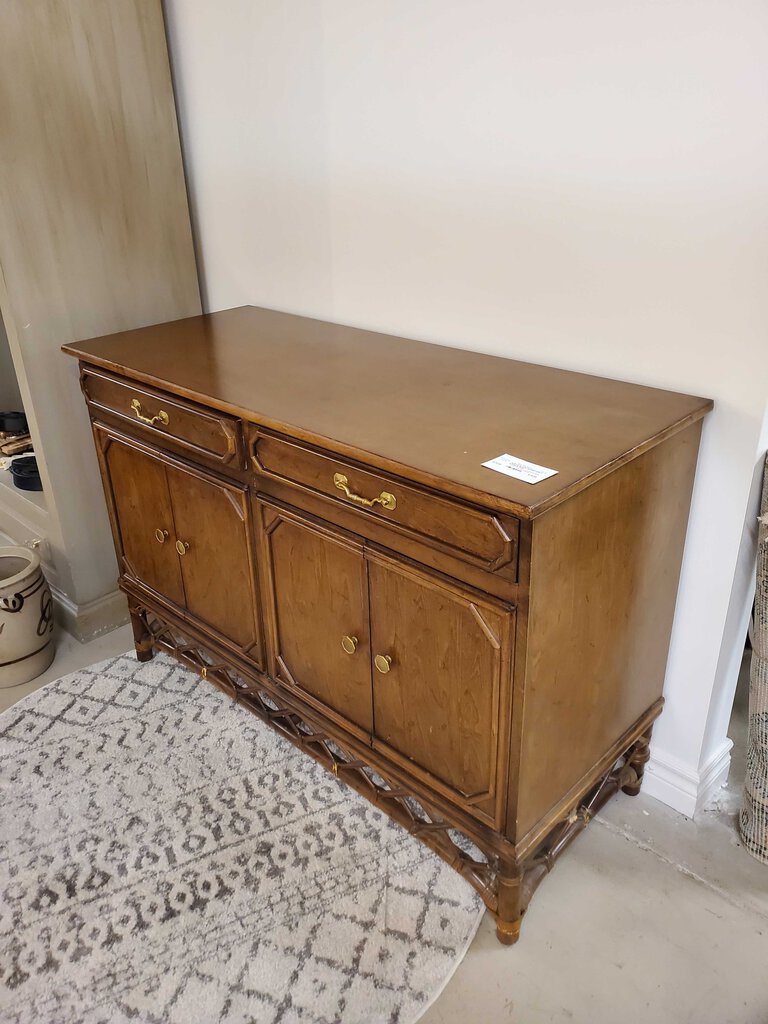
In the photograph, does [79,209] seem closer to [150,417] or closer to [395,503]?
[150,417]

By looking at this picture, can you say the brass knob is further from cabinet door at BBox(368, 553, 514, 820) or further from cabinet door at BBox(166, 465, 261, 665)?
cabinet door at BBox(166, 465, 261, 665)

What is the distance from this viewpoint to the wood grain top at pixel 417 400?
121 centimetres

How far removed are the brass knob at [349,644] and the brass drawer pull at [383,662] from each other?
6cm

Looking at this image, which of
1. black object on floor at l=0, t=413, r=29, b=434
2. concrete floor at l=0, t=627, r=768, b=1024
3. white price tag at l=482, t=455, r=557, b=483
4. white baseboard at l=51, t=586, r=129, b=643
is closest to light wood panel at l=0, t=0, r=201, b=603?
white baseboard at l=51, t=586, r=129, b=643

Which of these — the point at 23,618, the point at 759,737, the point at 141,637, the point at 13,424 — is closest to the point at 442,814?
the point at 759,737

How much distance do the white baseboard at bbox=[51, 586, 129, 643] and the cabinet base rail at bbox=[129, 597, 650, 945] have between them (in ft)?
1.17

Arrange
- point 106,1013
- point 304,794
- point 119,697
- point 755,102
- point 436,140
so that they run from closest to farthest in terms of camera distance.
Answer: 1. point 755,102
2. point 106,1013
3. point 436,140
4. point 304,794
5. point 119,697

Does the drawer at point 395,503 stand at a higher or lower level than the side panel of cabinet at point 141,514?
higher

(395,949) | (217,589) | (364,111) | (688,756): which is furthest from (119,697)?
(364,111)

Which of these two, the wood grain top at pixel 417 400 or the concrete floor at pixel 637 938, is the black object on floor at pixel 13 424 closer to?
the wood grain top at pixel 417 400

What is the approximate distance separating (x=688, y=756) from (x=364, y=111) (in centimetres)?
159

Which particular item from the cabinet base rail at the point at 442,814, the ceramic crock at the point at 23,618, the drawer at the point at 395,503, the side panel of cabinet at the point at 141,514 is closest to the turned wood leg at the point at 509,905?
the cabinet base rail at the point at 442,814

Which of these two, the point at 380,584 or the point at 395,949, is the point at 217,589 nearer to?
the point at 380,584

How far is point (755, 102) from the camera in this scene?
49.3 inches
